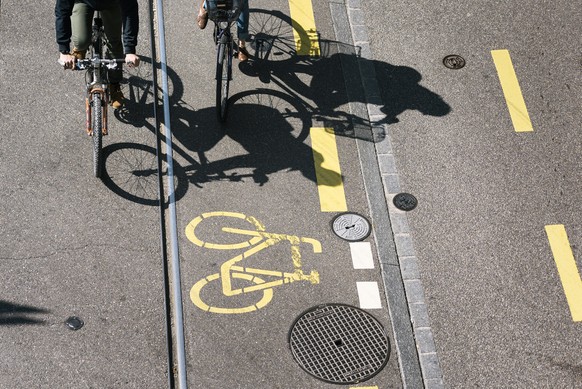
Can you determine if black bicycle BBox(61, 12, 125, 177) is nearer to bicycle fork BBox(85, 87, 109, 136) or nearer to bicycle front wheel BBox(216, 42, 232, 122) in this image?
bicycle fork BBox(85, 87, 109, 136)

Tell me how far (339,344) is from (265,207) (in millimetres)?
1752

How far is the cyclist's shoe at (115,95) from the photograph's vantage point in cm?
980

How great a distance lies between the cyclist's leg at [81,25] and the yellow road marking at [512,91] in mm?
4984

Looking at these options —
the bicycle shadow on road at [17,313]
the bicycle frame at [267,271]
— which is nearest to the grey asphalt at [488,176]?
the bicycle frame at [267,271]

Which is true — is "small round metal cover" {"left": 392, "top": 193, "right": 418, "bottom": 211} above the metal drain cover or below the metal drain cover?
above

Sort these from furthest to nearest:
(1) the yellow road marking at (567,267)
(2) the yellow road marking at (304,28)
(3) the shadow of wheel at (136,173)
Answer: (2) the yellow road marking at (304,28)
(3) the shadow of wheel at (136,173)
(1) the yellow road marking at (567,267)

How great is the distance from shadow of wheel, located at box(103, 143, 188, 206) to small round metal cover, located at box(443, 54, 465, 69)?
146 inches

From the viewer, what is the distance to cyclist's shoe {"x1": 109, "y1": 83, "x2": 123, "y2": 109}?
980cm

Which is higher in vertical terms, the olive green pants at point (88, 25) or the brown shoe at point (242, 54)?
the brown shoe at point (242, 54)

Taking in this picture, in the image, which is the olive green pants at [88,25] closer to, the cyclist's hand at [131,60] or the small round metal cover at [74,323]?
the cyclist's hand at [131,60]

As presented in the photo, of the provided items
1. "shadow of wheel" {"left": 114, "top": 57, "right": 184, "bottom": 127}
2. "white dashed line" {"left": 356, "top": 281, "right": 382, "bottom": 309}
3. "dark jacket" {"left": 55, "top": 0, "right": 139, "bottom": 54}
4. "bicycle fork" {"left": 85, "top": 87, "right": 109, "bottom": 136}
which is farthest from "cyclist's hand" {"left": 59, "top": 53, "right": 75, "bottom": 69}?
"white dashed line" {"left": 356, "top": 281, "right": 382, "bottom": 309}

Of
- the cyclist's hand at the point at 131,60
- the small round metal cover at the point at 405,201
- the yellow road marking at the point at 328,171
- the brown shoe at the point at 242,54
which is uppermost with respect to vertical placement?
the brown shoe at the point at 242,54

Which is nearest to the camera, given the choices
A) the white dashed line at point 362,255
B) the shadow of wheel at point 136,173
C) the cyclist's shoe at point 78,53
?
the white dashed line at point 362,255

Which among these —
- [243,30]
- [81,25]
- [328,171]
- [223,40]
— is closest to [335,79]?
[243,30]
